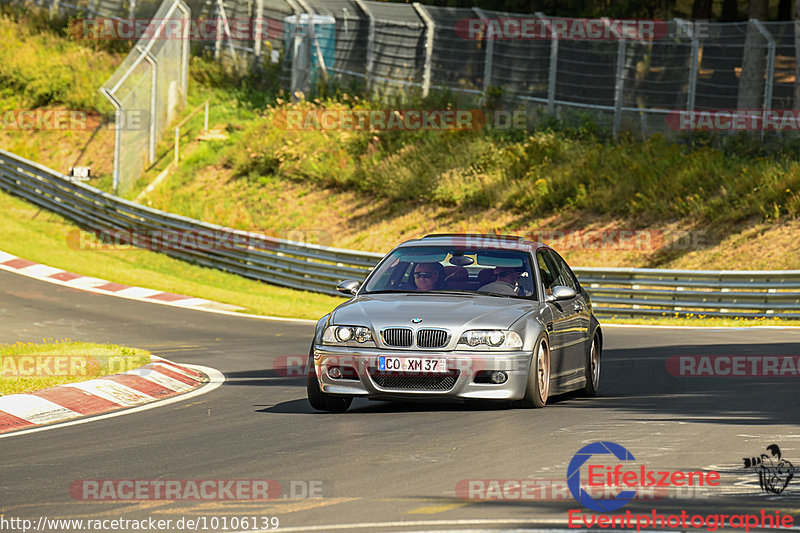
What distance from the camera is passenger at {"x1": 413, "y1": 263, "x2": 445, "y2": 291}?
11326mm

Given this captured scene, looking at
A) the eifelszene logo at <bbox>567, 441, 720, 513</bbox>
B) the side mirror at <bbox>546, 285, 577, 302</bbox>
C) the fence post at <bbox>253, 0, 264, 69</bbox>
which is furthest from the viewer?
the fence post at <bbox>253, 0, 264, 69</bbox>

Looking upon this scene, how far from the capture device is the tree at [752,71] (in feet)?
95.9

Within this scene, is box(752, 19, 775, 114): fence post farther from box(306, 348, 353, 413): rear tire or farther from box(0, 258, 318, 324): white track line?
box(306, 348, 353, 413): rear tire

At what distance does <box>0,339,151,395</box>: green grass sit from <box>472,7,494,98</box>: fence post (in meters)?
21.2

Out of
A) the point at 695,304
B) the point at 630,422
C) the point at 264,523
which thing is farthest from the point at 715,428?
the point at 695,304

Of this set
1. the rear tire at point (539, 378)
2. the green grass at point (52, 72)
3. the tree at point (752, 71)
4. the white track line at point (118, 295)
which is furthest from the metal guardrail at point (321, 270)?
the rear tire at point (539, 378)

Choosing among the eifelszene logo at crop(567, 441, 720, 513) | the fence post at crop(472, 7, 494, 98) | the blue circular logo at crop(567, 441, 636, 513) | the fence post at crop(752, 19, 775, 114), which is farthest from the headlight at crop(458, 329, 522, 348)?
the fence post at crop(472, 7, 494, 98)

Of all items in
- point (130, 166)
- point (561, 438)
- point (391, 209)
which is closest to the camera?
point (561, 438)

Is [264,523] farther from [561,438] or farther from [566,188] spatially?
[566,188]

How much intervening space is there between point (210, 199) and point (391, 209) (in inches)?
216

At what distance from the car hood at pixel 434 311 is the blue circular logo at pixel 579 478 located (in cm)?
194

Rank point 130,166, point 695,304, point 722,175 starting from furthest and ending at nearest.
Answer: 1. point 130,166
2. point 722,175
3. point 695,304

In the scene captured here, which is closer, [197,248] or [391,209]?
[197,248]

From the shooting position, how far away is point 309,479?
737 centimetres
